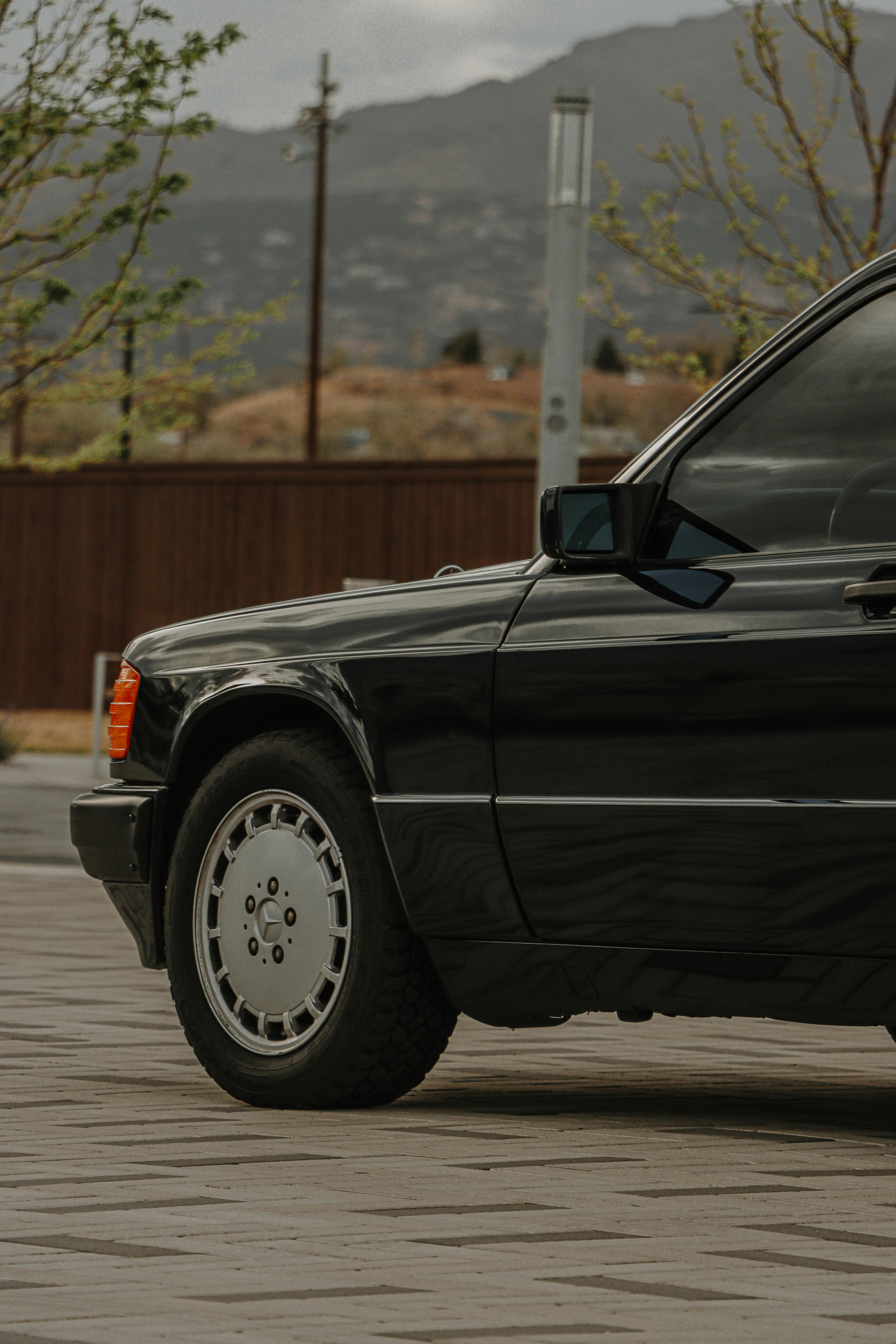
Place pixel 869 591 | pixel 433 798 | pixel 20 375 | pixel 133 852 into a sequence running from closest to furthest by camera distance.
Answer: pixel 869 591, pixel 433 798, pixel 133 852, pixel 20 375

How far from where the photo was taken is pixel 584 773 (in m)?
5.56

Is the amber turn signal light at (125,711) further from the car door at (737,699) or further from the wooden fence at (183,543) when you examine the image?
the wooden fence at (183,543)

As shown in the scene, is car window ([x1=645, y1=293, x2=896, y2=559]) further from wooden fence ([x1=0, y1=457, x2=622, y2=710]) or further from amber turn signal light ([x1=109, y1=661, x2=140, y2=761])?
wooden fence ([x1=0, y1=457, x2=622, y2=710])

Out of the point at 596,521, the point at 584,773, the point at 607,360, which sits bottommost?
the point at 584,773

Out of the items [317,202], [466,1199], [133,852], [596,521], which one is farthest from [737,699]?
[317,202]

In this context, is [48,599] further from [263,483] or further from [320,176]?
[320,176]

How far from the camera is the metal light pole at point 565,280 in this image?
43.1ft

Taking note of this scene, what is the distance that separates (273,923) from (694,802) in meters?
1.27

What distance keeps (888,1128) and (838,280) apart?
36.3 feet

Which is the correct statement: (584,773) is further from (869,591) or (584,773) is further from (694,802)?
(869,591)

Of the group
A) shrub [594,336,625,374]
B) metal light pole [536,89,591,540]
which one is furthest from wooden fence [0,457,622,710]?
shrub [594,336,625,374]

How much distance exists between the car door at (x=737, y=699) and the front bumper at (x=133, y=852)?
1165 millimetres

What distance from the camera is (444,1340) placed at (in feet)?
12.4

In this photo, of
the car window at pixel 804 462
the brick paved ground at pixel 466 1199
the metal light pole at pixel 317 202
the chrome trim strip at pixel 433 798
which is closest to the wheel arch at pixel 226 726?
the chrome trim strip at pixel 433 798
